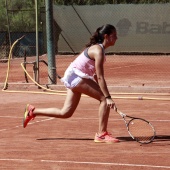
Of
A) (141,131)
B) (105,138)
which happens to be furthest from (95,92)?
(141,131)

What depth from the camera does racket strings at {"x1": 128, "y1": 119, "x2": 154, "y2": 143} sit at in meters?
8.42

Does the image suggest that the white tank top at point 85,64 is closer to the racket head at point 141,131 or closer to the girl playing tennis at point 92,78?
the girl playing tennis at point 92,78

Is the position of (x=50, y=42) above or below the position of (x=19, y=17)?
above

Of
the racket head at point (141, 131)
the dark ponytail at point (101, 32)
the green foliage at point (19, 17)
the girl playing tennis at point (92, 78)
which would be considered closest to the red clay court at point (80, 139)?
the racket head at point (141, 131)

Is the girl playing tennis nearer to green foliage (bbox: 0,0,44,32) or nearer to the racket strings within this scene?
the racket strings

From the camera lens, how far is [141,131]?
8.45 meters

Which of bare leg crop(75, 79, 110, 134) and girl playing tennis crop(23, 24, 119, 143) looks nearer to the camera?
girl playing tennis crop(23, 24, 119, 143)

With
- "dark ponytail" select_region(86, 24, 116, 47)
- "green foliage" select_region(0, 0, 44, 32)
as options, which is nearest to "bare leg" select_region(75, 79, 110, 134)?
"dark ponytail" select_region(86, 24, 116, 47)

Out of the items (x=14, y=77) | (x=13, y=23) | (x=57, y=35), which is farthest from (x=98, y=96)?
(x=13, y=23)

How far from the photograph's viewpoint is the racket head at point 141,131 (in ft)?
27.6

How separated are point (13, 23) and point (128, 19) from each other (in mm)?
8671

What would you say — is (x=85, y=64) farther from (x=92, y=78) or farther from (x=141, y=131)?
(x=141, y=131)

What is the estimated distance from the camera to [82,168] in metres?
7.08

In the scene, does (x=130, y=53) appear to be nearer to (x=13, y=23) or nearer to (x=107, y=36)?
(x=13, y=23)
